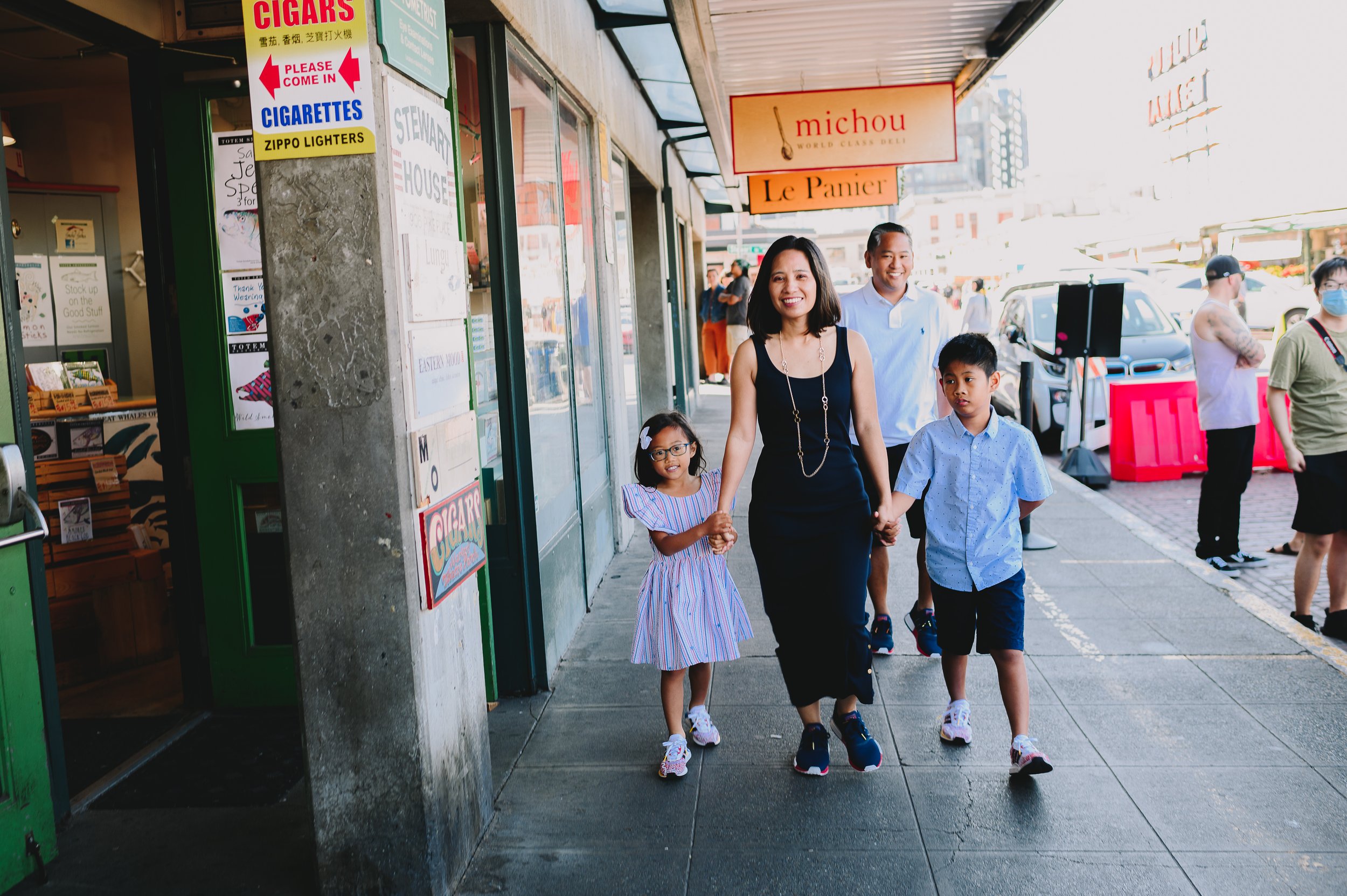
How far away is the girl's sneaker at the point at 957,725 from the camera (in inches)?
159

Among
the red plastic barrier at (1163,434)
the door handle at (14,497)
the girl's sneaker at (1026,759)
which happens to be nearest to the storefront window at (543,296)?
the door handle at (14,497)

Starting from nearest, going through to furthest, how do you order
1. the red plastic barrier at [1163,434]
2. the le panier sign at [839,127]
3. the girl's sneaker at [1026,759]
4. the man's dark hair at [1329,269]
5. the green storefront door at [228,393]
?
the girl's sneaker at [1026,759] < the green storefront door at [228,393] < the man's dark hair at [1329,269] < the le panier sign at [839,127] < the red plastic barrier at [1163,434]

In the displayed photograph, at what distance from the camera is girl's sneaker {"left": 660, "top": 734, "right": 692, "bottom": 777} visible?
12.6 ft

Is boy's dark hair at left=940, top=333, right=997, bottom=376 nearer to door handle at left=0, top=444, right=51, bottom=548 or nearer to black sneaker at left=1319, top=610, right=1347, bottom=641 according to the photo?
black sneaker at left=1319, top=610, right=1347, bottom=641

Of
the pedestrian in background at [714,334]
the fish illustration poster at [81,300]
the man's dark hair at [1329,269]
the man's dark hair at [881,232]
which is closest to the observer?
the man's dark hair at [881,232]

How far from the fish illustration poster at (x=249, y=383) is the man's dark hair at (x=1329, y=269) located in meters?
5.20

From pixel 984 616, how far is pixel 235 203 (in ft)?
11.4

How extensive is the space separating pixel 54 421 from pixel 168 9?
232cm

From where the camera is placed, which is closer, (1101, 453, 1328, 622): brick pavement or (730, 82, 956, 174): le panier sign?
(1101, 453, 1328, 622): brick pavement

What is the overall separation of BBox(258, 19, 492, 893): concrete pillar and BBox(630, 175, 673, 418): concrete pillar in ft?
28.0

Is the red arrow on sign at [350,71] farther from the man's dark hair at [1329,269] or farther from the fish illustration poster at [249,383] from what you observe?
the man's dark hair at [1329,269]

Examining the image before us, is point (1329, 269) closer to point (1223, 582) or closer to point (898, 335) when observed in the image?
point (1223, 582)

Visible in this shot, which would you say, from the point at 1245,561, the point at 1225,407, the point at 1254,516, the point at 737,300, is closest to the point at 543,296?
the point at 1225,407

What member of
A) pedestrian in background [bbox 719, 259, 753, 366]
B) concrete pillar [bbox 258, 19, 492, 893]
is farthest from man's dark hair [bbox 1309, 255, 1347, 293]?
pedestrian in background [bbox 719, 259, 753, 366]
